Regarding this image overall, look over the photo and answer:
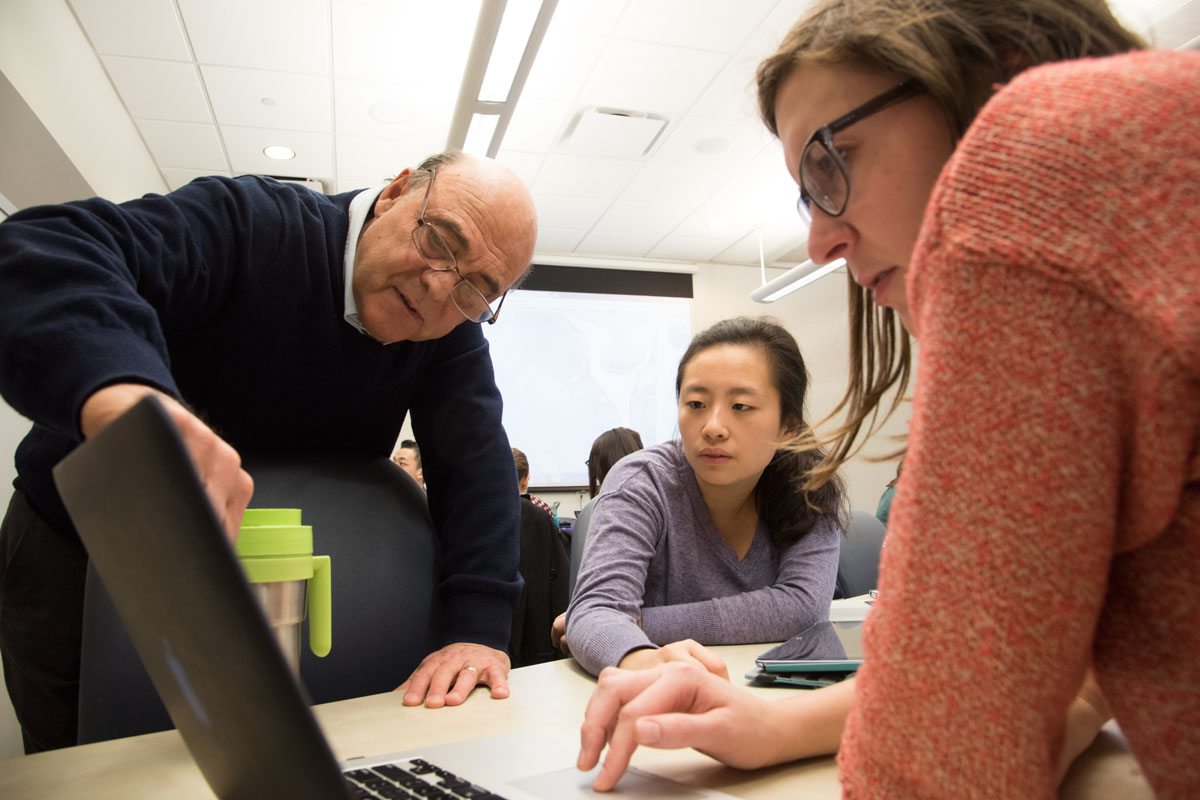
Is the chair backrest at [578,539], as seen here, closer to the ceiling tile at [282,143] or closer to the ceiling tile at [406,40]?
the ceiling tile at [406,40]

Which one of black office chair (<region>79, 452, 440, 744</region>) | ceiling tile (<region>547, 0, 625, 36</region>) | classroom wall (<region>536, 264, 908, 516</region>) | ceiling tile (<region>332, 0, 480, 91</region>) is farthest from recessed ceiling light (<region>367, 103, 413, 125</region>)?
black office chair (<region>79, 452, 440, 744</region>)

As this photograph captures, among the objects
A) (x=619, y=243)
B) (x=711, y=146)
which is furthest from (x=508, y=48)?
(x=619, y=243)

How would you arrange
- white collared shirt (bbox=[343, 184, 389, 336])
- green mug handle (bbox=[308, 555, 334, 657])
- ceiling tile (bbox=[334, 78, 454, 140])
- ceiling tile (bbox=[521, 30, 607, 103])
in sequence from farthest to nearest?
ceiling tile (bbox=[334, 78, 454, 140]) < ceiling tile (bbox=[521, 30, 607, 103]) < white collared shirt (bbox=[343, 184, 389, 336]) < green mug handle (bbox=[308, 555, 334, 657])

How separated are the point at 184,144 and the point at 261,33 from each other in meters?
1.19

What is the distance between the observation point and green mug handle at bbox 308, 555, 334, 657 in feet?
2.31

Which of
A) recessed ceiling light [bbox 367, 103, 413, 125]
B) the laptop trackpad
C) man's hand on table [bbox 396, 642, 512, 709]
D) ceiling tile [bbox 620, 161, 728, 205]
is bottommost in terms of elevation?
man's hand on table [bbox 396, 642, 512, 709]

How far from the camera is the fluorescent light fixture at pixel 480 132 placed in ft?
10.4

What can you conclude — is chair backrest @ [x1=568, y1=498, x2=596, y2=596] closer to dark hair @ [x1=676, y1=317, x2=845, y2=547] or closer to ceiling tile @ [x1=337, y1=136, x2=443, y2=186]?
dark hair @ [x1=676, y1=317, x2=845, y2=547]

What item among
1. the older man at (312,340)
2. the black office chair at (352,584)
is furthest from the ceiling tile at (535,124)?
the black office chair at (352,584)

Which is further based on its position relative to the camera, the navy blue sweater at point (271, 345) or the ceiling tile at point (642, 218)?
the ceiling tile at point (642, 218)

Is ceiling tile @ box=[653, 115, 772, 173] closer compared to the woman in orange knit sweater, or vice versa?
the woman in orange knit sweater

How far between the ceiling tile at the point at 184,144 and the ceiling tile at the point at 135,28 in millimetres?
586

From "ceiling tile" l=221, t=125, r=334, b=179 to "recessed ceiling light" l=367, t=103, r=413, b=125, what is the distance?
35 centimetres

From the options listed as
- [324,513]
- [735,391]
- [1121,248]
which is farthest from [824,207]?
[735,391]
